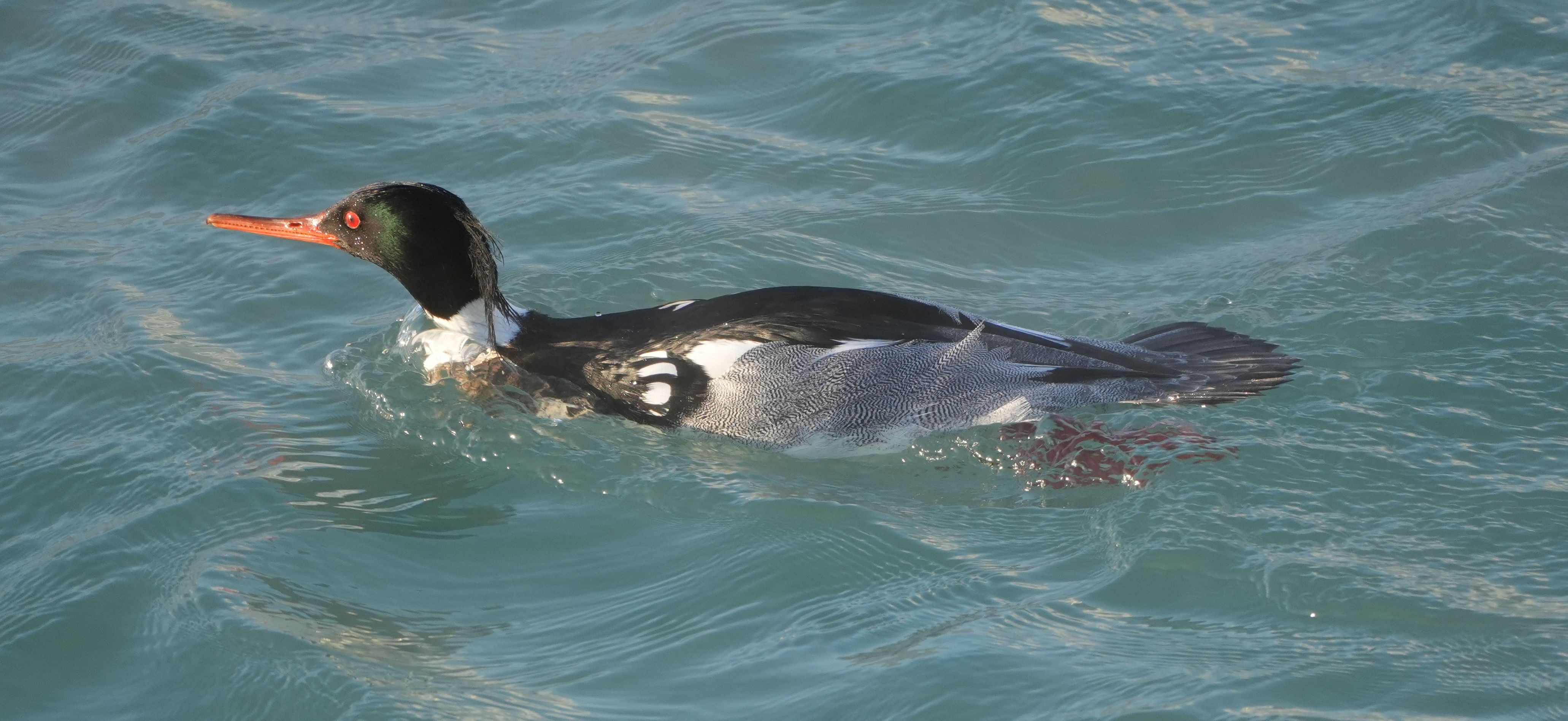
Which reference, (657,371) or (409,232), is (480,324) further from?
(657,371)

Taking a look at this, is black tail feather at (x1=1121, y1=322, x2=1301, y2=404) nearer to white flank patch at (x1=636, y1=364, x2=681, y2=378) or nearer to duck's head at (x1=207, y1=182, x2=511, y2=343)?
white flank patch at (x1=636, y1=364, x2=681, y2=378)

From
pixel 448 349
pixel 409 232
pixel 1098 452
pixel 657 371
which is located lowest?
pixel 1098 452

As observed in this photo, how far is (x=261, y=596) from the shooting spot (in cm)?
600

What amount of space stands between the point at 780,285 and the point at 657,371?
5.97 feet

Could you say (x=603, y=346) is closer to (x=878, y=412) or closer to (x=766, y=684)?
(x=878, y=412)

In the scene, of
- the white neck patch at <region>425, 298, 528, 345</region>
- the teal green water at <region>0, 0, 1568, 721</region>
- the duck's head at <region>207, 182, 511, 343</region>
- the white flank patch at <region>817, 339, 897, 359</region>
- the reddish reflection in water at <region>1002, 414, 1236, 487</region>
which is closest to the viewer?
the teal green water at <region>0, 0, 1568, 721</region>

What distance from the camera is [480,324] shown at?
24.6 ft

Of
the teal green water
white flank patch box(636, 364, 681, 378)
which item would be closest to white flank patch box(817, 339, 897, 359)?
the teal green water

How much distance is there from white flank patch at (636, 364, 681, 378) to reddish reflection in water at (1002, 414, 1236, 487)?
1.66m

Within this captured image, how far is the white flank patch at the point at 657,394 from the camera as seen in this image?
6.96 metres

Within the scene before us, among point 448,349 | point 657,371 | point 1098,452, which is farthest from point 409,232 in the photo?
point 1098,452

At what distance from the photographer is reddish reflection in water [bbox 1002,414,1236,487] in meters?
6.50

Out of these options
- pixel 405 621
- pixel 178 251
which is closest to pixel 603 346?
pixel 405 621

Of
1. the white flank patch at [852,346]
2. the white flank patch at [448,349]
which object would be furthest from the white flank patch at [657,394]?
the white flank patch at [448,349]
